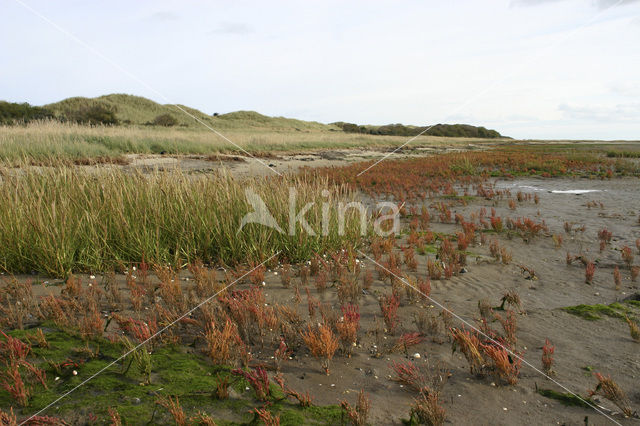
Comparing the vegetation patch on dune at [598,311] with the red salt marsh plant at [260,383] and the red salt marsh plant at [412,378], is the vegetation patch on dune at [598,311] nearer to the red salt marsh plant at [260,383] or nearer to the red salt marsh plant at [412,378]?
the red salt marsh plant at [412,378]

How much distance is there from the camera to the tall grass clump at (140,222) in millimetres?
5281

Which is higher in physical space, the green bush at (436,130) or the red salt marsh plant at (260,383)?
the green bush at (436,130)

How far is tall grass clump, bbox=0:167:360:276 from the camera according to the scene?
17.3 ft

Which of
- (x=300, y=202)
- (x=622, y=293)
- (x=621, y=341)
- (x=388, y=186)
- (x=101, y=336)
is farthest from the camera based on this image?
(x=388, y=186)

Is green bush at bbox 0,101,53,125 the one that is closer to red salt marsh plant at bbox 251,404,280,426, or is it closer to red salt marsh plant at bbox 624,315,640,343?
red salt marsh plant at bbox 251,404,280,426

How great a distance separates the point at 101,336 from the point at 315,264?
289 centimetres

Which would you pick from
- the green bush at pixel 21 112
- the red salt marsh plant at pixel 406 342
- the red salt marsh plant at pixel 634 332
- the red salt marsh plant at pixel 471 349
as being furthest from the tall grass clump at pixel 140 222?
the green bush at pixel 21 112

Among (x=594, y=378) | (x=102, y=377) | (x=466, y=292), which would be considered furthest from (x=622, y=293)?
(x=102, y=377)

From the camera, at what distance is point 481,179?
1847 centimetres

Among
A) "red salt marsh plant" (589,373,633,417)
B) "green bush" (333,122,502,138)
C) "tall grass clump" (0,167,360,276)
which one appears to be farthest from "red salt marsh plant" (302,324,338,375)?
"green bush" (333,122,502,138)

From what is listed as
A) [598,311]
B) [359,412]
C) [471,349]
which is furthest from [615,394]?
[598,311]

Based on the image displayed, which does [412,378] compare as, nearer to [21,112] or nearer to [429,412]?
[429,412]

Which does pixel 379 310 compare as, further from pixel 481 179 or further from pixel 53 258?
pixel 481 179

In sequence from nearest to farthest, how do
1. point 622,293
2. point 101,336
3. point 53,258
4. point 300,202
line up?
point 101,336 → point 53,258 → point 622,293 → point 300,202
